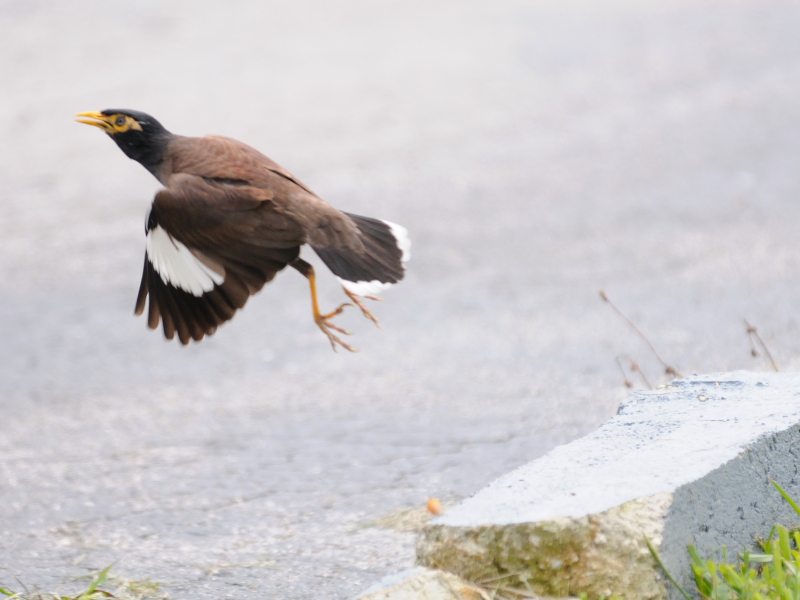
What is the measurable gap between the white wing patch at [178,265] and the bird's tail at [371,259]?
358 millimetres

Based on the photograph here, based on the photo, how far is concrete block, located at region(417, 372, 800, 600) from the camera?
7.68 ft

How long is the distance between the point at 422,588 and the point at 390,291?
12.6ft

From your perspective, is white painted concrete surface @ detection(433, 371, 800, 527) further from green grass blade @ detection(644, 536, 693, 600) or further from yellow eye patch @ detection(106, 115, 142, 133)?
yellow eye patch @ detection(106, 115, 142, 133)

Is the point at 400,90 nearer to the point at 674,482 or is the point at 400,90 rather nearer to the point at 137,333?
the point at 137,333

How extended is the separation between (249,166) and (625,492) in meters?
1.64

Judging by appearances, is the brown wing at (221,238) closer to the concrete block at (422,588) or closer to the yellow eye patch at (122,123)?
the yellow eye patch at (122,123)

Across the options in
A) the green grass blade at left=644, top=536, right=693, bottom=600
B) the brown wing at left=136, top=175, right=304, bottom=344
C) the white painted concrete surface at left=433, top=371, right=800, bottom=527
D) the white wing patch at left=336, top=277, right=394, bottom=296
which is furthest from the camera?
the white wing patch at left=336, top=277, right=394, bottom=296

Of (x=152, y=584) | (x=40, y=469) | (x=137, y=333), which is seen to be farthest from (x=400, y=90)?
(x=152, y=584)

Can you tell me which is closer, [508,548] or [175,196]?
[508,548]

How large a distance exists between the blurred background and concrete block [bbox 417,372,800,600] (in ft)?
2.50

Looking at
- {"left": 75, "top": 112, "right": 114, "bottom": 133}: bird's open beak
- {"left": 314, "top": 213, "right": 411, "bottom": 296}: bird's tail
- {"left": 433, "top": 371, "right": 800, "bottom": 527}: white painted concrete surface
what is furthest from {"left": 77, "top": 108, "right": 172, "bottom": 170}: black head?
{"left": 433, "top": 371, "right": 800, "bottom": 527}: white painted concrete surface

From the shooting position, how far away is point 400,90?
8953 millimetres

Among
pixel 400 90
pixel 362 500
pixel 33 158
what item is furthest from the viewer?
pixel 400 90

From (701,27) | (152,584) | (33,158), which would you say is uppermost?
(701,27)
